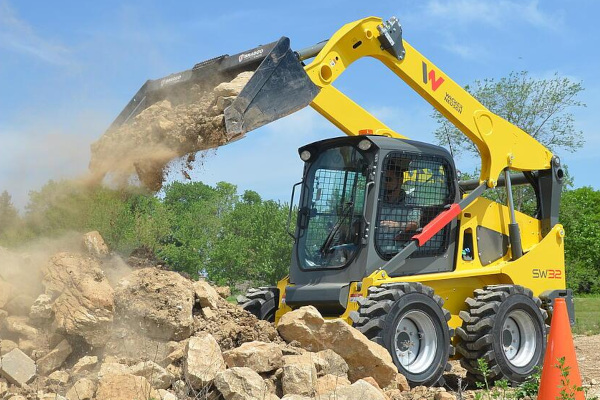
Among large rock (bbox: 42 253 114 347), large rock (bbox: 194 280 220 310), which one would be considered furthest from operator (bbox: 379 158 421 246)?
large rock (bbox: 42 253 114 347)

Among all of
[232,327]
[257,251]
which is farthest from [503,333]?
[257,251]

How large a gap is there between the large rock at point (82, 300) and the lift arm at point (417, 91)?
305 cm

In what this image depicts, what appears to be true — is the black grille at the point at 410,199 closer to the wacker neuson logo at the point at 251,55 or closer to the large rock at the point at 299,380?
the wacker neuson logo at the point at 251,55

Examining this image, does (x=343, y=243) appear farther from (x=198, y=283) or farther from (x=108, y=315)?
(x=108, y=315)

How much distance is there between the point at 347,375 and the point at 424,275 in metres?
2.01

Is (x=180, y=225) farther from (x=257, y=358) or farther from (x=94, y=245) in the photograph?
(x=257, y=358)

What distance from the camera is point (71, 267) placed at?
6.97 metres

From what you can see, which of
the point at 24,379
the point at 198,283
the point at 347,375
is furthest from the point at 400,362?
the point at 24,379

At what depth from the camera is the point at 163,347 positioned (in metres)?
6.78

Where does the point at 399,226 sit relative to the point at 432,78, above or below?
below

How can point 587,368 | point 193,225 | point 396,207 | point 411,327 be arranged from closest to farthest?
point 411,327 → point 396,207 → point 587,368 → point 193,225

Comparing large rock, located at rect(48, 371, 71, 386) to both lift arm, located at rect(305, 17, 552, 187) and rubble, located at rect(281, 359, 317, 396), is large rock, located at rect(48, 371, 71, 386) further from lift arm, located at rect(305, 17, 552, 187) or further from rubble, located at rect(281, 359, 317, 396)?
lift arm, located at rect(305, 17, 552, 187)

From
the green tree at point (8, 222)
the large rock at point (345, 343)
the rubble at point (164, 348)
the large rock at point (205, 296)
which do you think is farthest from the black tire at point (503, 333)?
the green tree at point (8, 222)

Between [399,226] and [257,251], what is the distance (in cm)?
3448
